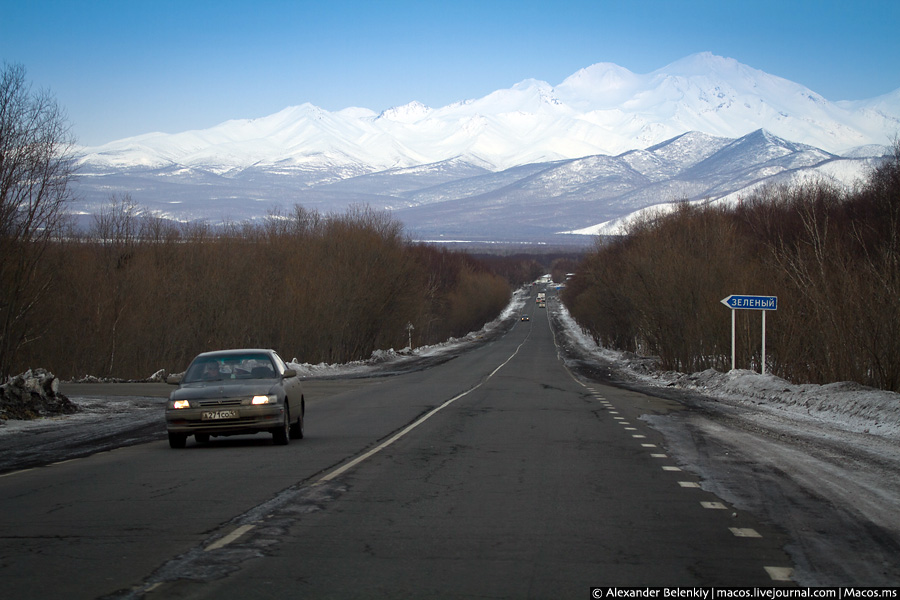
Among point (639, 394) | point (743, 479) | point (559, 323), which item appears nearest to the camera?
point (743, 479)

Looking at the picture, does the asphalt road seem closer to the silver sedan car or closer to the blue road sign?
the silver sedan car

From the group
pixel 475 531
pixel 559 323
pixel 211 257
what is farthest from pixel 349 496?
pixel 559 323

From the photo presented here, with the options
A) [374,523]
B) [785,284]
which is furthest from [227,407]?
[785,284]

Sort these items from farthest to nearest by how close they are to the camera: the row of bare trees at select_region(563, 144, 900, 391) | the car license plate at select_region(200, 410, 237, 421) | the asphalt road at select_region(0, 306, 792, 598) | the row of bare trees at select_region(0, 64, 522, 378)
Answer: the row of bare trees at select_region(0, 64, 522, 378), the row of bare trees at select_region(563, 144, 900, 391), the car license plate at select_region(200, 410, 237, 421), the asphalt road at select_region(0, 306, 792, 598)

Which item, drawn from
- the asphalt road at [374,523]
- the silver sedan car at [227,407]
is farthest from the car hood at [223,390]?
the asphalt road at [374,523]

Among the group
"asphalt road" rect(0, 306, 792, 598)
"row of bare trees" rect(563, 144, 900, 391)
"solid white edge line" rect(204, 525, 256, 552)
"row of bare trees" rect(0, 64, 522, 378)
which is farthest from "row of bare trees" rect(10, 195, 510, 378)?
"solid white edge line" rect(204, 525, 256, 552)

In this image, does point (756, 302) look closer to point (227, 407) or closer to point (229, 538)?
point (227, 407)

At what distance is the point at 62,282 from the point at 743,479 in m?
52.6

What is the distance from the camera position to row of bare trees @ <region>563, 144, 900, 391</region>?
76.3 feet

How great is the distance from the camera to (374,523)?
332 inches

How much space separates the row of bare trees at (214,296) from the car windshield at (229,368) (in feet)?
131

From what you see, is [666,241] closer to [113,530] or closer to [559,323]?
[113,530]

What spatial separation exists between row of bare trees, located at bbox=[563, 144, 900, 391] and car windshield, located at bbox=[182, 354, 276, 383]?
1459cm

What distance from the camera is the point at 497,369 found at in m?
51.3
